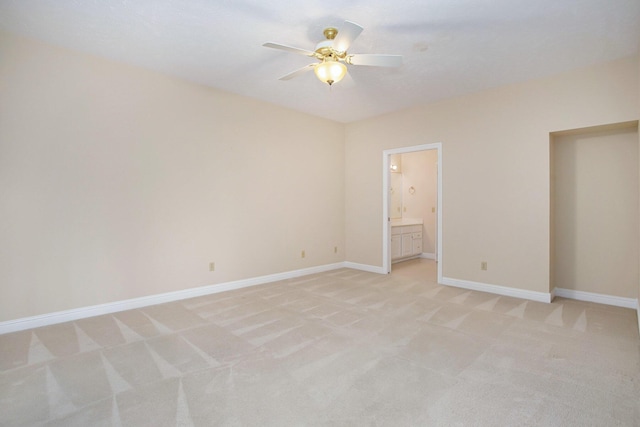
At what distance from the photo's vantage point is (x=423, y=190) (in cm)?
750

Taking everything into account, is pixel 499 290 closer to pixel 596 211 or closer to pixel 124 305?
pixel 596 211

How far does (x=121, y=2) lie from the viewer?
2.48m

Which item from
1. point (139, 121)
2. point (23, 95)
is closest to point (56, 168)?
point (23, 95)

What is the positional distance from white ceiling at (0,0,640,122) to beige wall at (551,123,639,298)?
1.02 m

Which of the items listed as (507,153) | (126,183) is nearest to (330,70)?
(126,183)

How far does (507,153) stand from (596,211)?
124cm

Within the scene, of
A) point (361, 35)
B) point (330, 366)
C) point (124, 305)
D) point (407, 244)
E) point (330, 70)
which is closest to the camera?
point (330, 366)

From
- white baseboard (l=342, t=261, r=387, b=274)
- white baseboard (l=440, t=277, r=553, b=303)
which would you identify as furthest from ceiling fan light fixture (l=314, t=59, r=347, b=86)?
white baseboard (l=342, t=261, r=387, b=274)

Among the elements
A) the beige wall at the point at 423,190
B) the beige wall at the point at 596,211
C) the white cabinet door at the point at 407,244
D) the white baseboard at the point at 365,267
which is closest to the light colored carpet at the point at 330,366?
the beige wall at the point at 596,211

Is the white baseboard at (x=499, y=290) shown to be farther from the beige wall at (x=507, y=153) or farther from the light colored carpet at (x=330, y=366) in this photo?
the light colored carpet at (x=330, y=366)

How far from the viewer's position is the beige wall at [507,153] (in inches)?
141

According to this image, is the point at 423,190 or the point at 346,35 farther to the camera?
the point at 423,190

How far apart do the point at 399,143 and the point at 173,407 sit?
4.70 metres

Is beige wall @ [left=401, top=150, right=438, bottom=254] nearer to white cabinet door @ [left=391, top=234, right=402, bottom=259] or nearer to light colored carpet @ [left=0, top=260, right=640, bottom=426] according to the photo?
white cabinet door @ [left=391, top=234, right=402, bottom=259]
